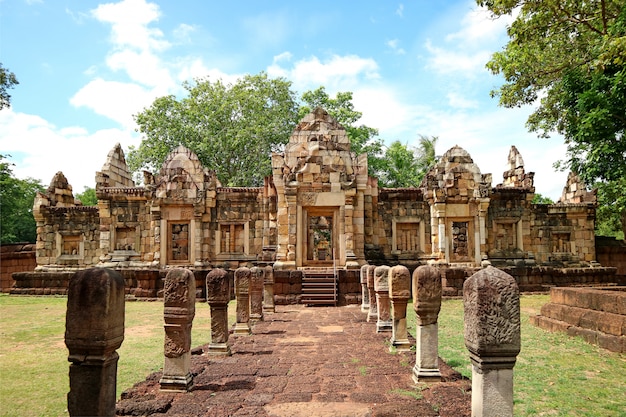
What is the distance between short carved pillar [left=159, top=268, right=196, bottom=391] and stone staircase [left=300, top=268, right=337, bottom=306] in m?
9.18

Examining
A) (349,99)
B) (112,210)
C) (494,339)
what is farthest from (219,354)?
(349,99)

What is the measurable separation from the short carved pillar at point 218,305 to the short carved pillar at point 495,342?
3.99 meters

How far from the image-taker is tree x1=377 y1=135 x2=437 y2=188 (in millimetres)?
30062

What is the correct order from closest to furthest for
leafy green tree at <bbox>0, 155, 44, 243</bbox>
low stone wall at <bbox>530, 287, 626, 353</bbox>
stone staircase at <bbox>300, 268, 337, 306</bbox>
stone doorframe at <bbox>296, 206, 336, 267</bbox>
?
low stone wall at <bbox>530, 287, 626, 353</bbox> → stone staircase at <bbox>300, 268, 337, 306</bbox> → stone doorframe at <bbox>296, 206, 336, 267</bbox> → leafy green tree at <bbox>0, 155, 44, 243</bbox>

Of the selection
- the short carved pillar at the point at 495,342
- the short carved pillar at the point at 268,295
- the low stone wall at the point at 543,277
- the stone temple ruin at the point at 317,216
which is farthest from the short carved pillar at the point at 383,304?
the low stone wall at the point at 543,277

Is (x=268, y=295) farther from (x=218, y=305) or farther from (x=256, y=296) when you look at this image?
(x=218, y=305)

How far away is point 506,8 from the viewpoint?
38.2 ft

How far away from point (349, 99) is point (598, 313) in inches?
973

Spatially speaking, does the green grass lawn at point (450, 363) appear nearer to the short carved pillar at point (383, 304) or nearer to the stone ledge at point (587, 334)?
the stone ledge at point (587, 334)

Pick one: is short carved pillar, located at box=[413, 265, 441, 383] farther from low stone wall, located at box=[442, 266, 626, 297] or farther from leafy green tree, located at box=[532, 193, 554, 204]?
leafy green tree, located at box=[532, 193, 554, 204]

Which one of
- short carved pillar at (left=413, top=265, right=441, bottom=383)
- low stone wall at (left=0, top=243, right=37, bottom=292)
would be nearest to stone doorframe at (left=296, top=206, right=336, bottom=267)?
short carved pillar at (left=413, top=265, right=441, bottom=383)

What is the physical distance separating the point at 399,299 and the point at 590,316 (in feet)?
13.6

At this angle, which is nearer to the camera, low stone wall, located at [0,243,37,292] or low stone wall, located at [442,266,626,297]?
low stone wall, located at [442,266,626,297]

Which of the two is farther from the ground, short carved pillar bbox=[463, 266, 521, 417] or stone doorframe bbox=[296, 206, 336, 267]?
stone doorframe bbox=[296, 206, 336, 267]
